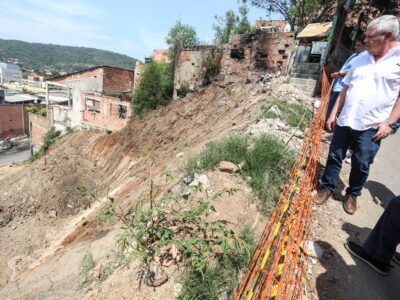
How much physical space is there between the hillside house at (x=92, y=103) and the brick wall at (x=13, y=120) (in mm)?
10707

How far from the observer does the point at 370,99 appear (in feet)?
7.36

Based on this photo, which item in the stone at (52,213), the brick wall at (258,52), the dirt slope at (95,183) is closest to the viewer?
the dirt slope at (95,183)

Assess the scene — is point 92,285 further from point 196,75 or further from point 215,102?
point 196,75

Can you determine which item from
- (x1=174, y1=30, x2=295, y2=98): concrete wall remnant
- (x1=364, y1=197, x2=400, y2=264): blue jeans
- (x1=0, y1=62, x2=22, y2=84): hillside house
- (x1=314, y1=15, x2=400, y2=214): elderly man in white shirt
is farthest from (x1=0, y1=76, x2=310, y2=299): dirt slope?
(x1=0, y1=62, x2=22, y2=84): hillside house

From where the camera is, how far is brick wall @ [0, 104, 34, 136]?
24.9 m

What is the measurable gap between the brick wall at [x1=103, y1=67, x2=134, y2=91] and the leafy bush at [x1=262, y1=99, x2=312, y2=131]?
13.2 meters

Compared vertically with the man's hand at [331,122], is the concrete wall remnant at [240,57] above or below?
above

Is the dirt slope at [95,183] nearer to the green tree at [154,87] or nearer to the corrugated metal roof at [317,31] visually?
the green tree at [154,87]

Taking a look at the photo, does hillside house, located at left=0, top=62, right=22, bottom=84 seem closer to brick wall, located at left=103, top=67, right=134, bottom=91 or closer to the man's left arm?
brick wall, located at left=103, top=67, right=134, bottom=91

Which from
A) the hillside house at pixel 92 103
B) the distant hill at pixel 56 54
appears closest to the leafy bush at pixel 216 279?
the hillside house at pixel 92 103

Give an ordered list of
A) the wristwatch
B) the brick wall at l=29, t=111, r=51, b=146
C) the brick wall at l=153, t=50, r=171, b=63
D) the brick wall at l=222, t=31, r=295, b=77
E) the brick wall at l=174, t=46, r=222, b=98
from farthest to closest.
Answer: the brick wall at l=29, t=111, r=51, b=146 < the brick wall at l=153, t=50, r=171, b=63 < the brick wall at l=174, t=46, r=222, b=98 < the brick wall at l=222, t=31, r=295, b=77 < the wristwatch

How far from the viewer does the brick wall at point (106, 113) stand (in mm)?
12908

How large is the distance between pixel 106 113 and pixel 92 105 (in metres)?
1.49

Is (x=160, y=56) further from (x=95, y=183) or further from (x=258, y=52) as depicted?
(x=95, y=183)
